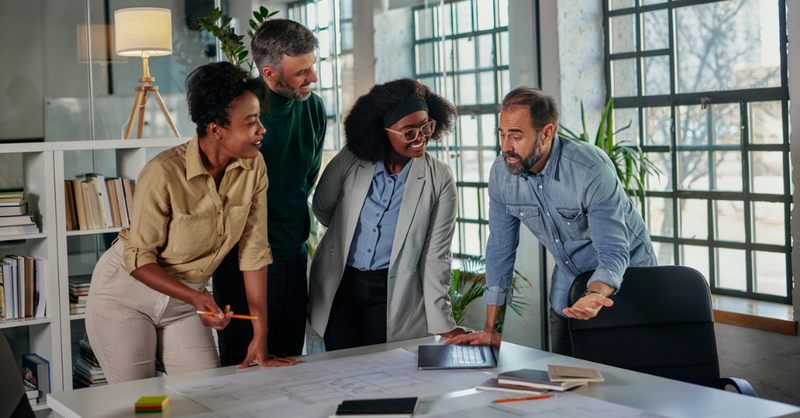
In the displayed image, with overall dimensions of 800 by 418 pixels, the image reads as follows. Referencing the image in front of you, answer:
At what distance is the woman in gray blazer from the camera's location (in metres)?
2.61

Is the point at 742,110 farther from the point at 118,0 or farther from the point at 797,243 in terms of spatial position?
the point at 118,0

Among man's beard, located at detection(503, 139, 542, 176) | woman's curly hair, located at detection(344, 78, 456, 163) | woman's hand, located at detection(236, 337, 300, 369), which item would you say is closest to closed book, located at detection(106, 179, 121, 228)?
woman's curly hair, located at detection(344, 78, 456, 163)

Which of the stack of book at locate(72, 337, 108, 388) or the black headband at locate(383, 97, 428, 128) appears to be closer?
the black headband at locate(383, 97, 428, 128)

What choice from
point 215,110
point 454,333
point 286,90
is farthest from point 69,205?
point 454,333

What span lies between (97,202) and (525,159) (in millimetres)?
2097

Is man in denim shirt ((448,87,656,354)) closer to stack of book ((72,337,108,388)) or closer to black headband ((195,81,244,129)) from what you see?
black headband ((195,81,244,129))

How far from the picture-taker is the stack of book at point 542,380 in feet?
5.91

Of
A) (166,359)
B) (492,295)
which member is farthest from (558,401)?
(166,359)

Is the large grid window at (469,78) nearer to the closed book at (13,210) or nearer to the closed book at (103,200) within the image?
the closed book at (103,200)

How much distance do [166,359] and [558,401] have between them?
1226 mm

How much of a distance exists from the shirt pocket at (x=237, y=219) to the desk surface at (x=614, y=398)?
1.42 ft

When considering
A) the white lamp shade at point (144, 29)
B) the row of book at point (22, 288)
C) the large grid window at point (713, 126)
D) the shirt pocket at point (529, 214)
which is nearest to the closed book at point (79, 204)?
the row of book at point (22, 288)

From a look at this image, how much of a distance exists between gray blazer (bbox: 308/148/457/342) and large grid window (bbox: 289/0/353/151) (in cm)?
171

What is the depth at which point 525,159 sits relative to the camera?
2562 millimetres
